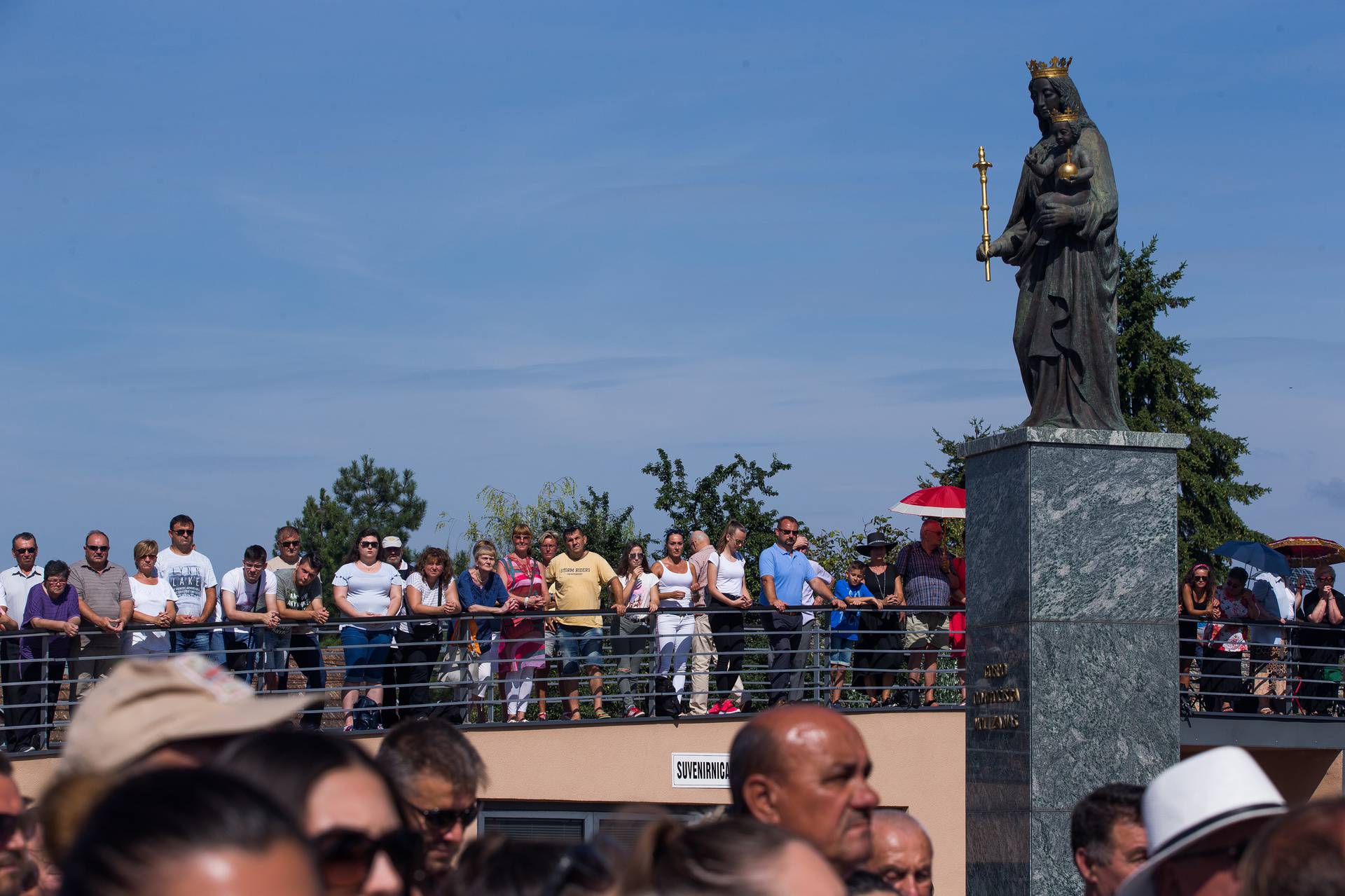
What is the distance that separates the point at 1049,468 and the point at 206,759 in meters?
8.38

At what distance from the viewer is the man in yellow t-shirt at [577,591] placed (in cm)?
1566

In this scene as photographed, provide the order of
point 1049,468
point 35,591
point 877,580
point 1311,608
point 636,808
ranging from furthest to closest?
point 1311,608 → point 877,580 → point 35,591 → point 1049,468 → point 636,808

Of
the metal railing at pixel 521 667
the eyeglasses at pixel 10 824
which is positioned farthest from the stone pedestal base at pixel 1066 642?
the eyeglasses at pixel 10 824

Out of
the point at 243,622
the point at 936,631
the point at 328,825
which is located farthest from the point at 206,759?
the point at 936,631

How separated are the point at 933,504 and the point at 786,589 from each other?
2262 millimetres

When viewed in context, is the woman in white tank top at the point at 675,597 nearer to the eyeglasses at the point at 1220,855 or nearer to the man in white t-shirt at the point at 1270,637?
the man in white t-shirt at the point at 1270,637

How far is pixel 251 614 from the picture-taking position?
14.4 metres

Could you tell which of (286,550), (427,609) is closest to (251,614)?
(286,550)

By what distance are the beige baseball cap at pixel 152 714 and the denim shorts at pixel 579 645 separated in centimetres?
1241

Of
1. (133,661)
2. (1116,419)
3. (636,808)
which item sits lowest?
(636,808)

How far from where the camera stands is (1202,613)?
16.8 meters

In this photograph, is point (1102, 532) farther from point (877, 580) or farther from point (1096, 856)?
point (877, 580)

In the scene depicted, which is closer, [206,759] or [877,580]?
[206,759]

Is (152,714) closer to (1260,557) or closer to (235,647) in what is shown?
(235,647)
